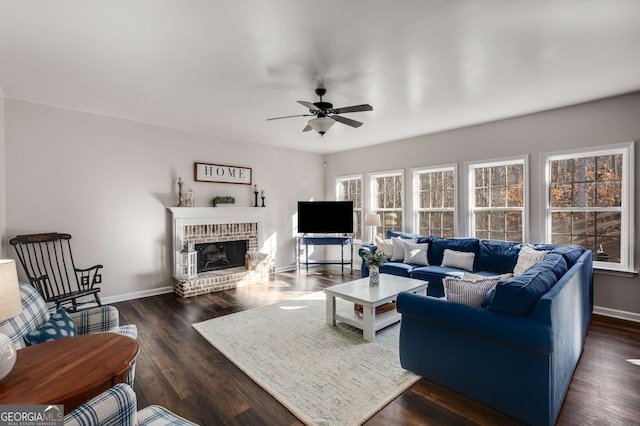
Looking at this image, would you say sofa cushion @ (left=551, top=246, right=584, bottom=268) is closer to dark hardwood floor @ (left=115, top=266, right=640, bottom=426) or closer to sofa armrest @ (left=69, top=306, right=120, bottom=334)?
dark hardwood floor @ (left=115, top=266, right=640, bottom=426)

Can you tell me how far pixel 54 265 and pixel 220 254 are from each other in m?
2.42

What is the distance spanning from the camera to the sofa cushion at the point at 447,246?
4770 mm

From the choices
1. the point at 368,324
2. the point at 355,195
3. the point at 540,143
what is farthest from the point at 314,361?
the point at 355,195

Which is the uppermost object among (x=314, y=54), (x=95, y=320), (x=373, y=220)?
(x=314, y=54)

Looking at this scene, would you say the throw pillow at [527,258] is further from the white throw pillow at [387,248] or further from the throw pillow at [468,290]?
the white throw pillow at [387,248]

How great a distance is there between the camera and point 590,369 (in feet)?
8.88

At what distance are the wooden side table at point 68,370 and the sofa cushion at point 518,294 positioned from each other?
2.25 meters

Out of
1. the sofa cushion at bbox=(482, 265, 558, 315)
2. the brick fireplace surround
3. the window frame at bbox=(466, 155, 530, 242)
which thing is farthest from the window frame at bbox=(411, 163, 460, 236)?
the sofa cushion at bbox=(482, 265, 558, 315)

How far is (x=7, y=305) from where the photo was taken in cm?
137

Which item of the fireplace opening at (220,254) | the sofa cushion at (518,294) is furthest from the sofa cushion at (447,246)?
the fireplace opening at (220,254)

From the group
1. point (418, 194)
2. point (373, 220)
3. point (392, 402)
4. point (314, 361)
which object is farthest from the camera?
point (373, 220)

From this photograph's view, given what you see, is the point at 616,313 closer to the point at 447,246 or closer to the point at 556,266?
the point at 447,246

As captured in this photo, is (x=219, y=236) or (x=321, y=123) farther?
(x=219, y=236)

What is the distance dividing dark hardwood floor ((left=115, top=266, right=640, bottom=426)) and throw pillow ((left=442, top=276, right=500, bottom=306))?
0.73 meters
